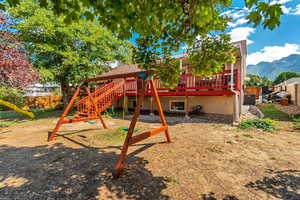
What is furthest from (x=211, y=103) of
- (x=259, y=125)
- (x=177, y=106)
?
(x=259, y=125)

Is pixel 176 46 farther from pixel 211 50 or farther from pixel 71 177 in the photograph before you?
pixel 71 177

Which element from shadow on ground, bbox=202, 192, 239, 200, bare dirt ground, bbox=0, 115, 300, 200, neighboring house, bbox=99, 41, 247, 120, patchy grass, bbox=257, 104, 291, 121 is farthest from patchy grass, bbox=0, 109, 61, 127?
patchy grass, bbox=257, 104, 291, 121

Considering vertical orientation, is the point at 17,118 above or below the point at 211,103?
below

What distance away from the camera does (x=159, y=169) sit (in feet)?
9.07

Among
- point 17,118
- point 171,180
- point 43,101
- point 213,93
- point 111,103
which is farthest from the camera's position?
point 43,101

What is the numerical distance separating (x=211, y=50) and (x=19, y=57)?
22.2 feet

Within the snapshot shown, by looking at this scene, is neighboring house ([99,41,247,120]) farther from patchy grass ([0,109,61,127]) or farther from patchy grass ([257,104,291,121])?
patchy grass ([0,109,61,127])

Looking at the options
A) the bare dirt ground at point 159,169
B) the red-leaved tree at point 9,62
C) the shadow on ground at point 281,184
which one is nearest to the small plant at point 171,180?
the bare dirt ground at point 159,169

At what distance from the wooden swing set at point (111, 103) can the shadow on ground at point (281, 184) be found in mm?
2242

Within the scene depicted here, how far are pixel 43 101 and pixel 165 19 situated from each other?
22.2 m

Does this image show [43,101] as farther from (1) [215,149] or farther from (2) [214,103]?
(1) [215,149]

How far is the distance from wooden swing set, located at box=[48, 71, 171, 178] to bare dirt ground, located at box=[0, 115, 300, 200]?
0.48m

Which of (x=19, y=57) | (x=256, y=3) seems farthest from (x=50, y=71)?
(x=256, y=3)

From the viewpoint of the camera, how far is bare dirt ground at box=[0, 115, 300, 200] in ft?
6.92
